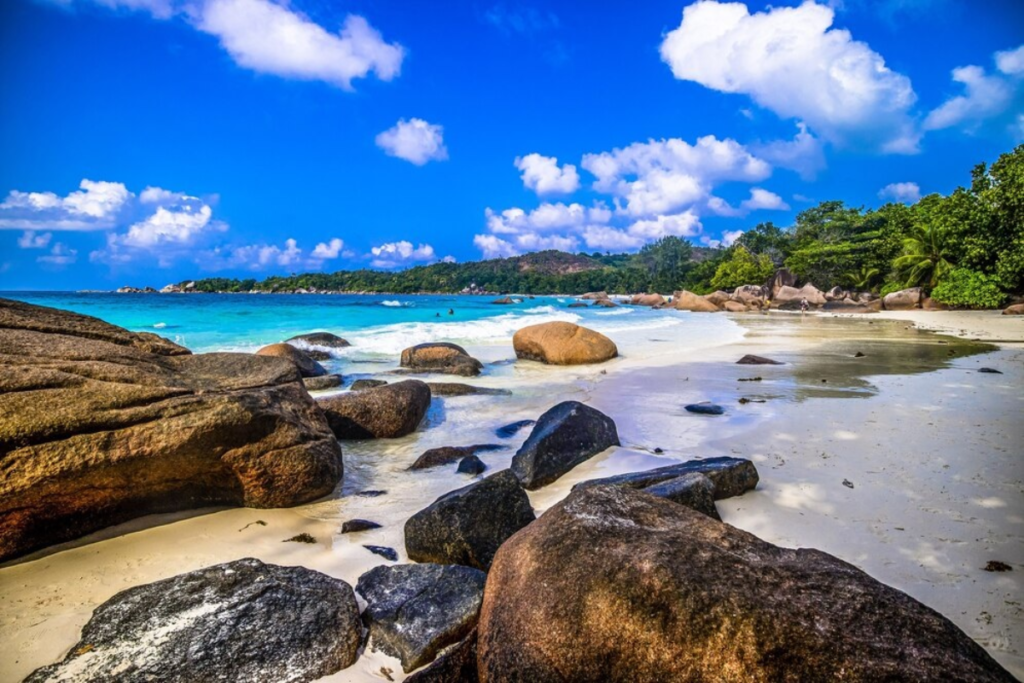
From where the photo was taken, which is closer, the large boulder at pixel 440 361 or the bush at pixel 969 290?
the large boulder at pixel 440 361

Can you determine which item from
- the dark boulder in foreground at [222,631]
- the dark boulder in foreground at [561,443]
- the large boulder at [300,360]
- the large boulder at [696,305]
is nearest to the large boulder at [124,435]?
the dark boulder in foreground at [222,631]

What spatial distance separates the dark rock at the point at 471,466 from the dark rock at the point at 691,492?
2257 mm

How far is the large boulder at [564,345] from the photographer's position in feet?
43.6

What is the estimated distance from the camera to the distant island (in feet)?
87.4

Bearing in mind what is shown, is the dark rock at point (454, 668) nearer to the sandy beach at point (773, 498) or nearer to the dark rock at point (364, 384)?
the sandy beach at point (773, 498)

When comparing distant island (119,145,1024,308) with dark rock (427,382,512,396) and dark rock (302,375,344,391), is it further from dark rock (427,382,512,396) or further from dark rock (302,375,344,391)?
dark rock (302,375,344,391)

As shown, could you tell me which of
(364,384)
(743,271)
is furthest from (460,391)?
(743,271)

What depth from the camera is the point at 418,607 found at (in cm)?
266

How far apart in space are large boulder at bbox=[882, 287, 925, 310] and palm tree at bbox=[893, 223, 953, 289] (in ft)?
4.29

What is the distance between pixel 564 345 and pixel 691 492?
33.2ft

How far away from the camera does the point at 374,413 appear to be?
6832 mm

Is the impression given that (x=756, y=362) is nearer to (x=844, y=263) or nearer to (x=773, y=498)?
(x=773, y=498)

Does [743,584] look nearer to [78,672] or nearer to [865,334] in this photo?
[78,672]

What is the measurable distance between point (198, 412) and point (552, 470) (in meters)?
3.24
